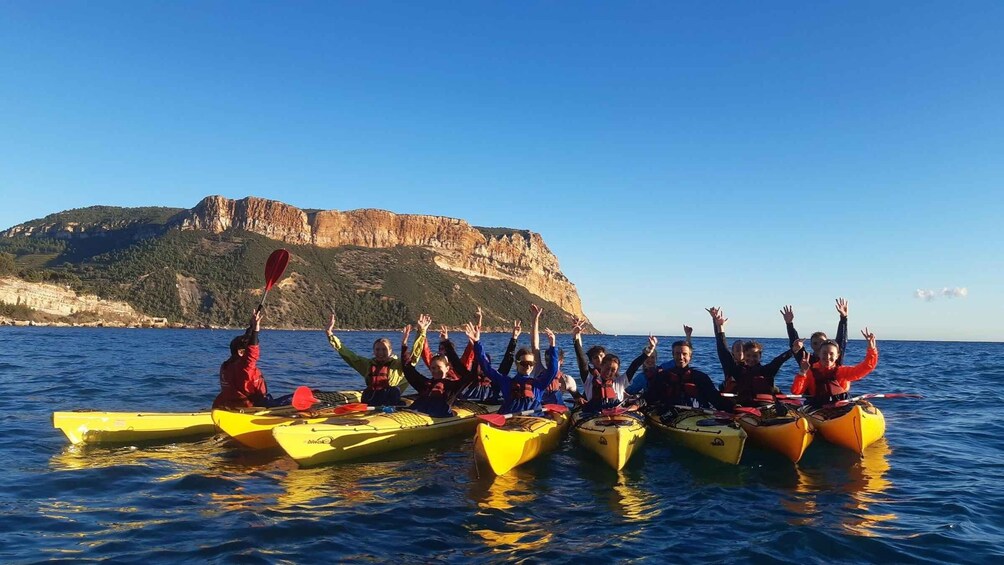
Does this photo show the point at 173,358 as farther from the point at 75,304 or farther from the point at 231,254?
the point at 231,254

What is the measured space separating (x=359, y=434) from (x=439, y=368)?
198 centimetres

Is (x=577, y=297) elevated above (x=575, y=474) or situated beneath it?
elevated above

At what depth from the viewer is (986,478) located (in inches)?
335

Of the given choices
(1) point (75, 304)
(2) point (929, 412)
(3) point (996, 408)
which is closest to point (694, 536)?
(2) point (929, 412)

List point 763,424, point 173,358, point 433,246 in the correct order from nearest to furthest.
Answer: point 763,424, point 173,358, point 433,246

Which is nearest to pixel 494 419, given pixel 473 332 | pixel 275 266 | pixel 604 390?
pixel 473 332

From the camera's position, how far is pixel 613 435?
340 inches

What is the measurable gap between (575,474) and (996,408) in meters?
13.4

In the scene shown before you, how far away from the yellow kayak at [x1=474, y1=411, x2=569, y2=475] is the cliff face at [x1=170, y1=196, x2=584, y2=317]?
13246 centimetres

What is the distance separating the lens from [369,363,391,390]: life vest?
1135 centimetres

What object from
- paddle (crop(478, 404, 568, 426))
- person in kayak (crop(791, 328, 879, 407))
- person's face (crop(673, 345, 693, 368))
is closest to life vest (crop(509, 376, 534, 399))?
paddle (crop(478, 404, 568, 426))

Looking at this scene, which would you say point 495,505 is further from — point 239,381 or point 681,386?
point 239,381

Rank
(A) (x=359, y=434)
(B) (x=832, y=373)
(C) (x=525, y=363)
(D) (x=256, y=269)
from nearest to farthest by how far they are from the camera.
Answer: (A) (x=359, y=434) < (C) (x=525, y=363) < (B) (x=832, y=373) < (D) (x=256, y=269)

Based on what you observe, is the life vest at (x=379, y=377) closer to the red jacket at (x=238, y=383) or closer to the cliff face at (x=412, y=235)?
the red jacket at (x=238, y=383)
